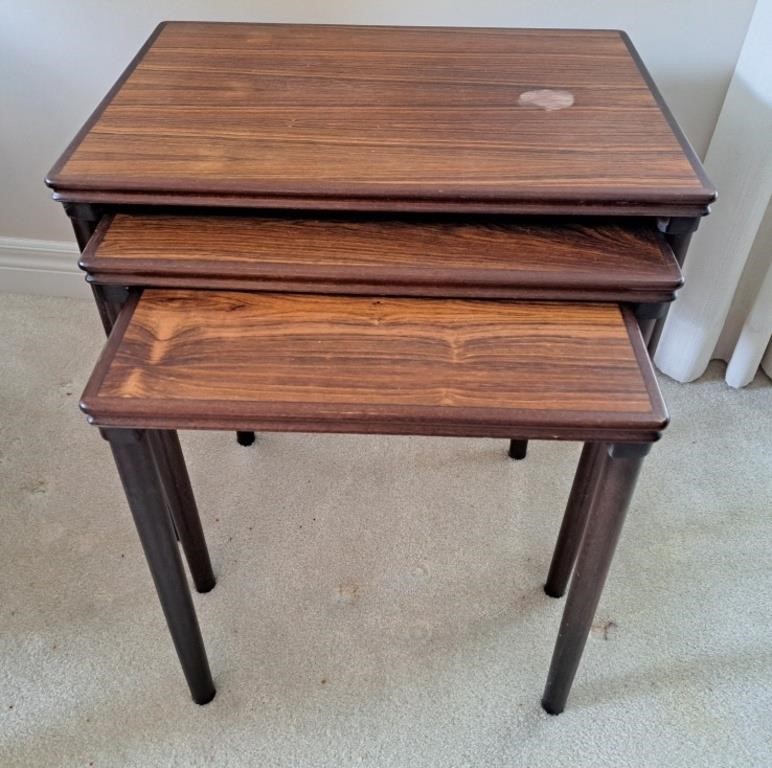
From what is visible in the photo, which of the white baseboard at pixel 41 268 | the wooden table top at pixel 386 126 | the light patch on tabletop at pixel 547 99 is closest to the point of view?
the wooden table top at pixel 386 126

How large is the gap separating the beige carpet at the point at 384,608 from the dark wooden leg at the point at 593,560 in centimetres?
8

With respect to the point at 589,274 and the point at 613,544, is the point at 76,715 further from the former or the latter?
the point at 589,274

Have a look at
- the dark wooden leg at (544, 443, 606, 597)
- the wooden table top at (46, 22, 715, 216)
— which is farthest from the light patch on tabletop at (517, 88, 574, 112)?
the dark wooden leg at (544, 443, 606, 597)

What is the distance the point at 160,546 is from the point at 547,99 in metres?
0.65

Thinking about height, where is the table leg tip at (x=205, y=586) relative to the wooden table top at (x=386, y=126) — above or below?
below

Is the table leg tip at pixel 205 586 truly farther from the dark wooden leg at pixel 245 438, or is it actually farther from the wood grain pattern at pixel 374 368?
the wood grain pattern at pixel 374 368

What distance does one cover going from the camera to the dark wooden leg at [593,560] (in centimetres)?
72

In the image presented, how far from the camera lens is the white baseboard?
1560mm

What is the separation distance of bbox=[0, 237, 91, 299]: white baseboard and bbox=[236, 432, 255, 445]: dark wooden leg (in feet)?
1.66

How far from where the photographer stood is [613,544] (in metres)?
0.78

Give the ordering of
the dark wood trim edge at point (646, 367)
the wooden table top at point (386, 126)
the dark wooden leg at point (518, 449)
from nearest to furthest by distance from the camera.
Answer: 1. the dark wood trim edge at point (646, 367)
2. the wooden table top at point (386, 126)
3. the dark wooden leg at point (518, 449)

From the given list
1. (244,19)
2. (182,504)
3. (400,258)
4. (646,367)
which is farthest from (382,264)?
(244,19)

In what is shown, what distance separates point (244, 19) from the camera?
1.23m

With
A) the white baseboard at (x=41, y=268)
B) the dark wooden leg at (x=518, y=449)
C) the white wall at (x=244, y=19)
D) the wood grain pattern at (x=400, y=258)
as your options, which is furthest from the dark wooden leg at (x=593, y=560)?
the white baseboard at (x=41, y=268)
